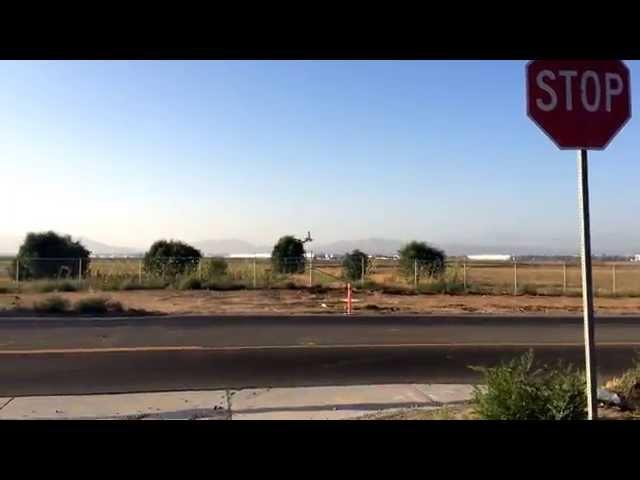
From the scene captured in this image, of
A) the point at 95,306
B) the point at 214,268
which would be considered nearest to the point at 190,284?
the point at 214,268

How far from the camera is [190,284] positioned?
96.2 ft

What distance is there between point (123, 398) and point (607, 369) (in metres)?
7.55

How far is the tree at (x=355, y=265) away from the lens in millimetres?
35094

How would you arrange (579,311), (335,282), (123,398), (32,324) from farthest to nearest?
(335,282) < (579,311) < (32,324) < (123,398)

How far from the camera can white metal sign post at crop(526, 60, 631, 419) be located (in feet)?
16.7

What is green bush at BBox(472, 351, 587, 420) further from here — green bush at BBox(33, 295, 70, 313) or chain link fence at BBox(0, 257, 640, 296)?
chain link fence at BBox(0, 257, 640, 296)

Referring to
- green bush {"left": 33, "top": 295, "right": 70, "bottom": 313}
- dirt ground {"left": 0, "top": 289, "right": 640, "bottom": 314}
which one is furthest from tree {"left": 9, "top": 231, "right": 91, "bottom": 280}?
green bush {"left": 33, "top": 295, "right": 70, "bottom": 313}

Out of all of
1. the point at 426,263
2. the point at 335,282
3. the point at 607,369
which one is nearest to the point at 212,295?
the point at 335,282

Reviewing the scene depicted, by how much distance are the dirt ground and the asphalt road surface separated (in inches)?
126

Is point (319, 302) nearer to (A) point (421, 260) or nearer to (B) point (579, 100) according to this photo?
(A) point (421, 260)
